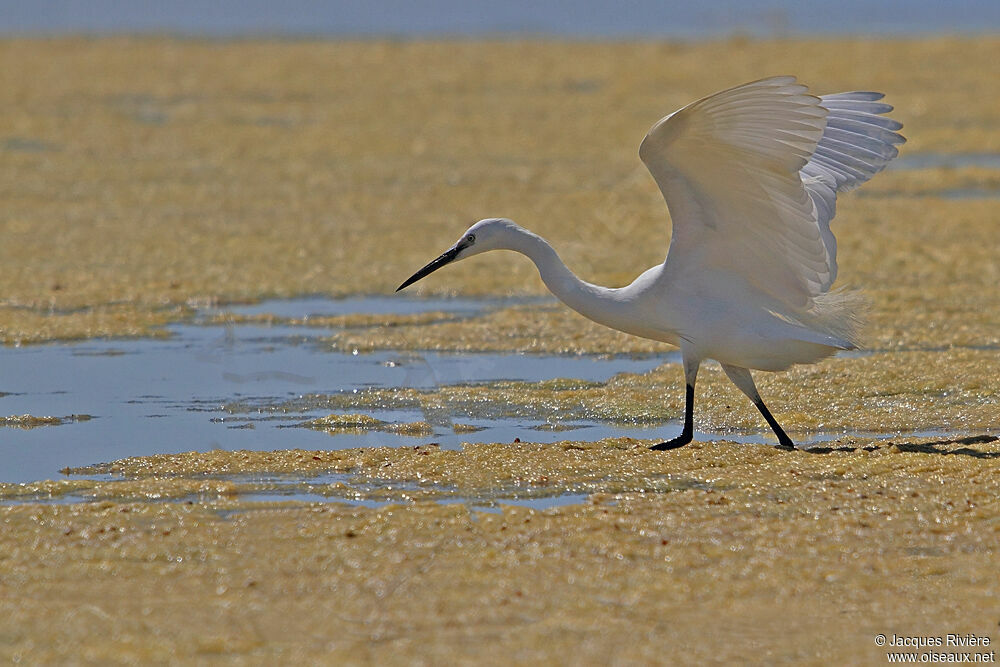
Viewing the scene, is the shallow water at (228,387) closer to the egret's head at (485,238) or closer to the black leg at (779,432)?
the black leg at (779,432)

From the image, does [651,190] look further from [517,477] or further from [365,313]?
[517,477]

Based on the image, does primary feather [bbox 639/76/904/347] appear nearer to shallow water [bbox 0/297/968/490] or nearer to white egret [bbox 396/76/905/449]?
white egret [bbox 396/76/905/449]

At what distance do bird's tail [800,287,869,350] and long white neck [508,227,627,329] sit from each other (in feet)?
3.39

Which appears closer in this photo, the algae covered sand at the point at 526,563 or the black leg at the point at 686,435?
the algae covered sand at the point at 526,563

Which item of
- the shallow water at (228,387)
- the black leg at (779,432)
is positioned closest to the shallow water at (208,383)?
the shallow water at (228,387)

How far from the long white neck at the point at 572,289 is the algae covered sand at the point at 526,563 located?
0.92m

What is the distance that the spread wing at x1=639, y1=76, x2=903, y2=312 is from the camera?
638 cm

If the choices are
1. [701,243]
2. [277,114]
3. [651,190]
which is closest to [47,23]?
[277,114]

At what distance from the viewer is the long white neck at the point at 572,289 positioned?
7.43 metres

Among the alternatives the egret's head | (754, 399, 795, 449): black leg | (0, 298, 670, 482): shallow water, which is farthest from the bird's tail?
the egret's head

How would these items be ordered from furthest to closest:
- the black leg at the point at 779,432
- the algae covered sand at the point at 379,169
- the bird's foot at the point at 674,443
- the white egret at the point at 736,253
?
the algae covered sand at the point at 379,169
the black leg at the point at 779,432
the bird's foot at the point at 674,443
the white egret at the point at 736,253

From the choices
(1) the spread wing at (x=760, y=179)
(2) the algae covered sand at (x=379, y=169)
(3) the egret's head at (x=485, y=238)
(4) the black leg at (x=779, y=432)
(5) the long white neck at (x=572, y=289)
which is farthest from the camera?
(2) the algae covered sand at (x=379, y=169)

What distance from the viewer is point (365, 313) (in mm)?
10984

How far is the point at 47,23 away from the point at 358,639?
44377 millimetres
